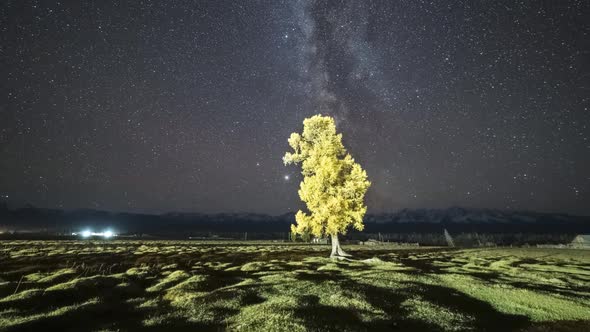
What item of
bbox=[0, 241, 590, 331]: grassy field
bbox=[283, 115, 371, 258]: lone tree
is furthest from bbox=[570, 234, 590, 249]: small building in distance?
bbox=[283, 115, 371, 258]: lone tree

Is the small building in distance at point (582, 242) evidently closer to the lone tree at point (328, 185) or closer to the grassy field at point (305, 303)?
the grassy field at point (305, 303)

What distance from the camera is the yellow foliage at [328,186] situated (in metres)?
43.6

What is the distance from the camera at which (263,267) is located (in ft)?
133

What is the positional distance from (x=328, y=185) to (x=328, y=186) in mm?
127

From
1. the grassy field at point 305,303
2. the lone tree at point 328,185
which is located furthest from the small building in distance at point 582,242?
the lone tree at point 328,185

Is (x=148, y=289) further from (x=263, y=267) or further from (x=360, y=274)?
(x=360, y=274)

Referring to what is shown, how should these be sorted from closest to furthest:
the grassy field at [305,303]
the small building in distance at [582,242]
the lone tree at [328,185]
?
the grassy field at [305,303]
the lone tree at [328,185]
the small building in distance at [582,242]

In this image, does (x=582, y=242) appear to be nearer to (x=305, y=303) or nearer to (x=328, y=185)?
(x=328, y=185)

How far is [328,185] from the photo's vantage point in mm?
44656

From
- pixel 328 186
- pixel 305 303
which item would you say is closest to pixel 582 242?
pixel 328 186

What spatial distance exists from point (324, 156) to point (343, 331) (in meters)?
29.7

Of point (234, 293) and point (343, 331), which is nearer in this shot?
point (343, 331)

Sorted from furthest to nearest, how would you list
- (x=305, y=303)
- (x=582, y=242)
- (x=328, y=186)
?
(x=582, y=242)
(x=328, y=186)
(x=305, y=303)

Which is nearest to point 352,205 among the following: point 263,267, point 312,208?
point 312,208
